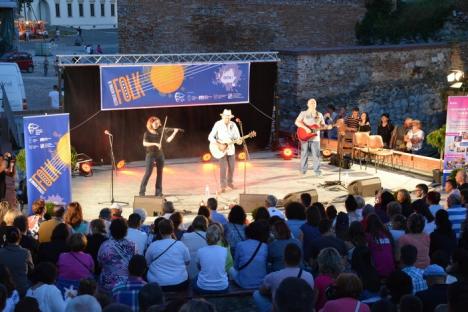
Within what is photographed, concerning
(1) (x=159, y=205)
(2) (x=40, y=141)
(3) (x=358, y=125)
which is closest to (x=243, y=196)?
(1) (x=159, y=205)

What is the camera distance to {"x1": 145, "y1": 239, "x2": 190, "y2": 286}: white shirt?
8.04m

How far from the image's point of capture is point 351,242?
27.4ft

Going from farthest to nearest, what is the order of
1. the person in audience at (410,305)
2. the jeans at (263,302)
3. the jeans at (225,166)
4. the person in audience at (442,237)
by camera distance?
the jeans at (225,166) < the person in audience at (442,237) < the jeans at (263,302) < the person in audience at (410,305)

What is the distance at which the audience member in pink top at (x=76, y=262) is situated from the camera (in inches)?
300

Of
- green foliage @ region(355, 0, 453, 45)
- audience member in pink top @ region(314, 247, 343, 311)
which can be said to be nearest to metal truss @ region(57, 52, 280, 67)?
green foliage @ region(355, 0, 453, 45)

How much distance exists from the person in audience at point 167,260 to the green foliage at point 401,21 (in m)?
22.0

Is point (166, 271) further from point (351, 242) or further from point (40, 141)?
point (40, 141)

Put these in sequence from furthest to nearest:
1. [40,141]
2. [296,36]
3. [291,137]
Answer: [296,36], [291,137], [40,141]

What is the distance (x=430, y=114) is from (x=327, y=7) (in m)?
7.57

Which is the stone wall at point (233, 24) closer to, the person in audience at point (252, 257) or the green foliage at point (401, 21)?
the green foliage at point (401, 21)

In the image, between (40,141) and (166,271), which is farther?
(40,141)

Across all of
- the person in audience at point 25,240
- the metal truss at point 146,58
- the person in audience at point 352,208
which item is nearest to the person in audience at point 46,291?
the person in audience at point 25,240

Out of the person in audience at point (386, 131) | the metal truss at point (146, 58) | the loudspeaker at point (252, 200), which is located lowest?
the loudspeaker at point (252, 200)

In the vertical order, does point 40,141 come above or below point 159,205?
above
